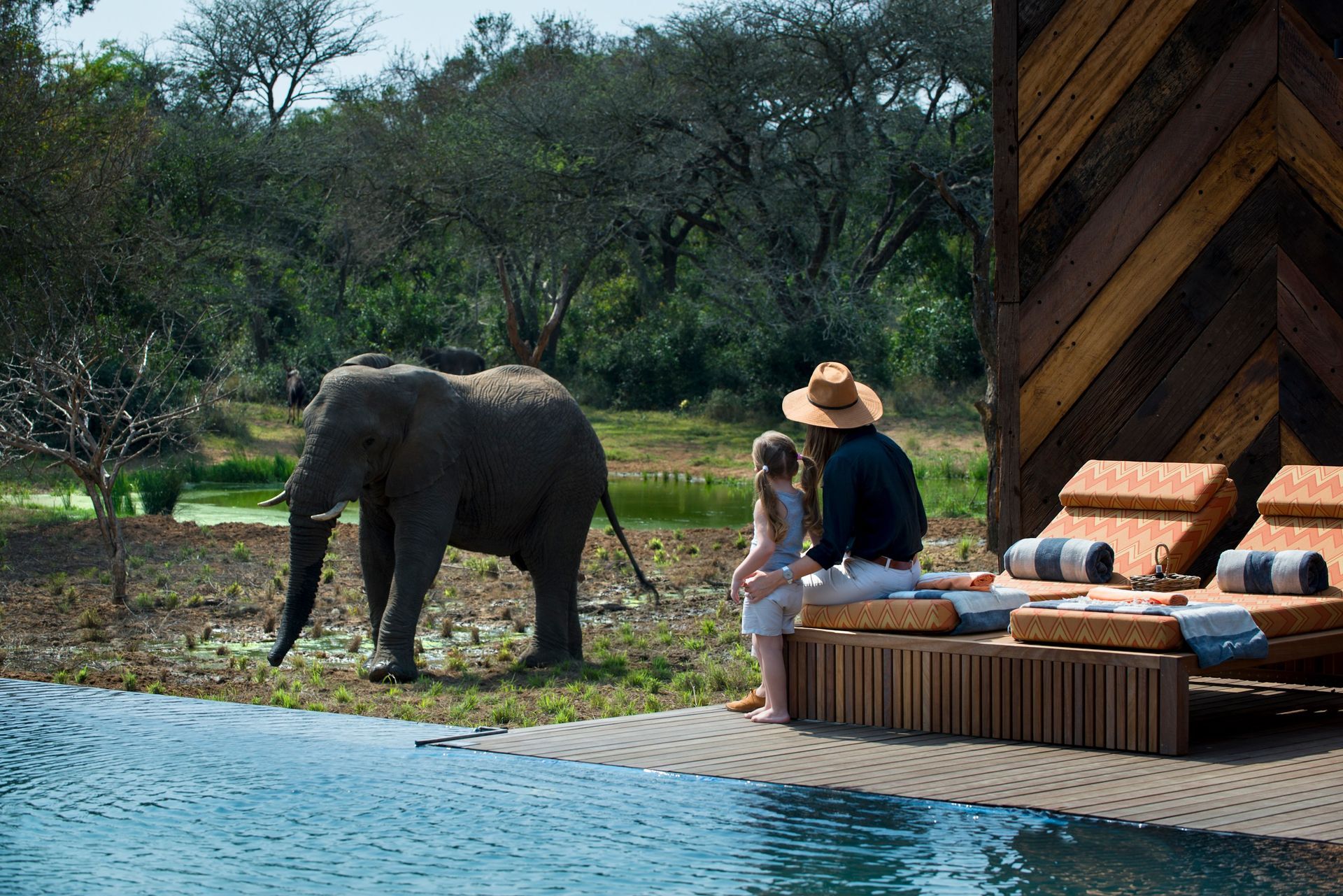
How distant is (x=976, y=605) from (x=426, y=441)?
14.9 feet

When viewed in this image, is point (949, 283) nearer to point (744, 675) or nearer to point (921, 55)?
point (921, 55)

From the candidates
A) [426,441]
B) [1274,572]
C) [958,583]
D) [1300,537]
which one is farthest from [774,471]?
[426,441]

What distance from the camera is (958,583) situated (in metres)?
6.71

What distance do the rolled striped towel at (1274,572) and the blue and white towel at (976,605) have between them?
1142mm

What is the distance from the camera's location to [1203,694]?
24.0 feet

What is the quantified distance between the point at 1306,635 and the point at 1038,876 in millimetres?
2588

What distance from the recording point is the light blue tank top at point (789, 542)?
6633 millimetres

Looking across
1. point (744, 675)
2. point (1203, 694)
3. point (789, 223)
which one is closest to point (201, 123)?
point (789, 223)

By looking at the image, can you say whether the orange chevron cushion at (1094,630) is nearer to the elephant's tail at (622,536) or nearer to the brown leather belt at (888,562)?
the brown leather belt at (888,562)

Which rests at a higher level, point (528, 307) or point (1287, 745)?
point (528, 307)

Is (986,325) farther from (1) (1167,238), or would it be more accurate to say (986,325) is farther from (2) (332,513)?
(2) (332,513)

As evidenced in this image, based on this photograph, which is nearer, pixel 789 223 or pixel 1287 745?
pixel 1287 745

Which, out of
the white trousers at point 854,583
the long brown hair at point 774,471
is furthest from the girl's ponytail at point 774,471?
the white trousers at point 854,583

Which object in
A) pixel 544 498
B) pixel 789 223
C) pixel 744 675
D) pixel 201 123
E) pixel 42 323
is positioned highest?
pixel 201 123
